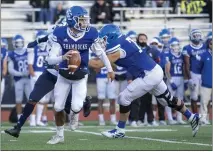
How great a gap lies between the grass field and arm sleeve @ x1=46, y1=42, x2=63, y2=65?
1022 millimetres

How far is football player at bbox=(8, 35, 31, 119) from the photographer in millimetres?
15731

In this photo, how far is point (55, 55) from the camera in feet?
32.4

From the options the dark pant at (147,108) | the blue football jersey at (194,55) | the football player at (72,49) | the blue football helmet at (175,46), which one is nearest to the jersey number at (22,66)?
the dark pant at (147,108)

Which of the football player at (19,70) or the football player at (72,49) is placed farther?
the football player at (19,70)

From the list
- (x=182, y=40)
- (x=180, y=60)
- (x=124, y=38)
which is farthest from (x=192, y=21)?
(x=124, y=38)

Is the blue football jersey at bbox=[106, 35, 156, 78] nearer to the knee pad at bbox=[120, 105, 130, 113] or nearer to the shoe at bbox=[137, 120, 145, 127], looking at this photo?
the knee pad at bbox=[120, 105, 130, 113]

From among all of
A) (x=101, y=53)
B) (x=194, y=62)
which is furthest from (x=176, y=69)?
(x=101, y=53)

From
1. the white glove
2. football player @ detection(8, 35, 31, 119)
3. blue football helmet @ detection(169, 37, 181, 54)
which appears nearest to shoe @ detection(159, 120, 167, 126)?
the white glove

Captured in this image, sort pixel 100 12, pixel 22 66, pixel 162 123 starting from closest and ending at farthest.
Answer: pixel 162 123 < pixel 22 66 < pixel 100 12

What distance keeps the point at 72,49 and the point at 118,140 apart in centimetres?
145

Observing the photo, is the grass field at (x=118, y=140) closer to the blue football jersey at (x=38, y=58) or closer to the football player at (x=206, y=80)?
the football player at (x=206, y=80)

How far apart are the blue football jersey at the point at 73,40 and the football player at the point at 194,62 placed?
567 centimetres

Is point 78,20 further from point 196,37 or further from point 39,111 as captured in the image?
point 196,37

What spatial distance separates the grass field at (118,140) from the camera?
947 centimetres
